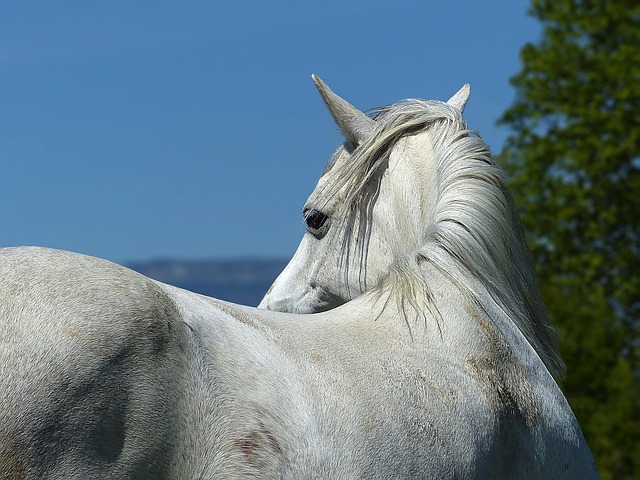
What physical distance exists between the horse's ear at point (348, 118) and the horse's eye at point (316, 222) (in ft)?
1.10

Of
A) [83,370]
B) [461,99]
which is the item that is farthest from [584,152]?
[83,370]

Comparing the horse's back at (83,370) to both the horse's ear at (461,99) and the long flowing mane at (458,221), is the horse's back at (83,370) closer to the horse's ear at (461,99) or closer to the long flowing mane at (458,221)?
the long flowing mane at (458,221)

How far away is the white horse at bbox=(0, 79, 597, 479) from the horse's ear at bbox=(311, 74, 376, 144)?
16.9 inches

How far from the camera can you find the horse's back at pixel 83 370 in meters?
2.12

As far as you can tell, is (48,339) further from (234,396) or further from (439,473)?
(439,473)

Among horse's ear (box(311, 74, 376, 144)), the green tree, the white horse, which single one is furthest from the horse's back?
the green tree

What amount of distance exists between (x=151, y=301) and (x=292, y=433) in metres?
0.45

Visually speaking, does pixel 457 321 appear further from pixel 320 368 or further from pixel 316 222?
pixel 316 222

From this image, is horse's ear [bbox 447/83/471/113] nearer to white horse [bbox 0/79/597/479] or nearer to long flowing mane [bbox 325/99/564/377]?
long flowing mane [bbox 325/99/564/377]

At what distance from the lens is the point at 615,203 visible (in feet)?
57.5

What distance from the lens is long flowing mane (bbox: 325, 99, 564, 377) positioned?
3273 mm

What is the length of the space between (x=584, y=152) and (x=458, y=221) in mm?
14800

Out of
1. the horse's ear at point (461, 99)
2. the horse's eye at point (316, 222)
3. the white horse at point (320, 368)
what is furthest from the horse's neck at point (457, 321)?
the horse's ear at point (461, 99)

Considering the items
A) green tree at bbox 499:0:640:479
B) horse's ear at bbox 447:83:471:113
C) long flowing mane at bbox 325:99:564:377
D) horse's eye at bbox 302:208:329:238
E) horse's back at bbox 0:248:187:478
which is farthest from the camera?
green tree at bbox 499:0:640:479
